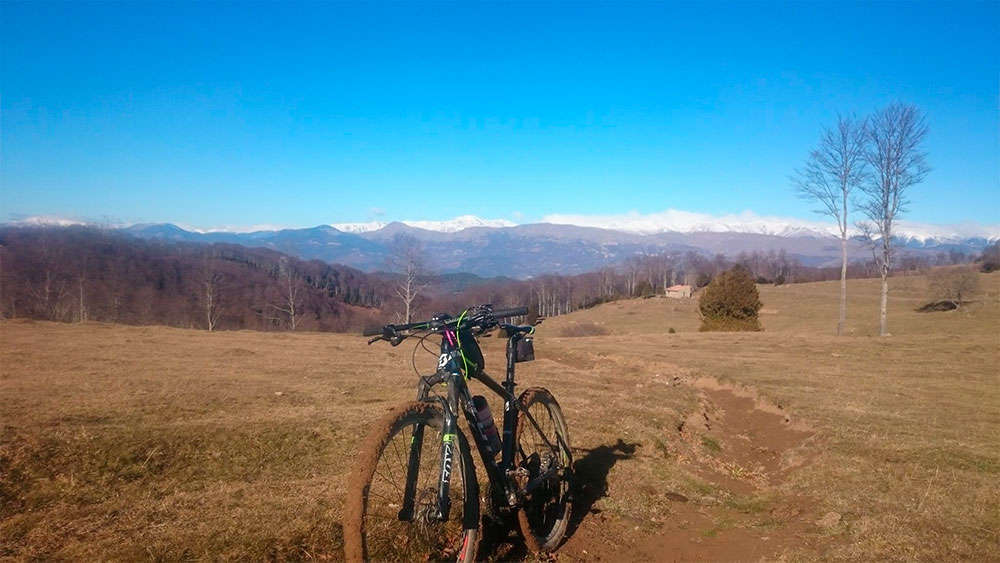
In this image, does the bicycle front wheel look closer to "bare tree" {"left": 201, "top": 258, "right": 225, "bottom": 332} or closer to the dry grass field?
the dry grass field

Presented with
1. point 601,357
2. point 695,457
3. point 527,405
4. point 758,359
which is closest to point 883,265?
point 758,359

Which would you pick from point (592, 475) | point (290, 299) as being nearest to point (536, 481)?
point (592, 475)

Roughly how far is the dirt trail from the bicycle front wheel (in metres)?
1.89

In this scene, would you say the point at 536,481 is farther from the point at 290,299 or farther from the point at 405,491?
the point at 290,299

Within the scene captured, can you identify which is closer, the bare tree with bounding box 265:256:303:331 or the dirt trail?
the dirt trail

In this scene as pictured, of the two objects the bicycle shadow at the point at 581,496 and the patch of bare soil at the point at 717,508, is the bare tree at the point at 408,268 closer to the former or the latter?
the patch of bare soil at the point at 717,508

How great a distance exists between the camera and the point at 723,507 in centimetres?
758

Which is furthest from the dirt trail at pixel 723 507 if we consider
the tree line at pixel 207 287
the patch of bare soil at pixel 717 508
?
the tree line at pixel 207 287

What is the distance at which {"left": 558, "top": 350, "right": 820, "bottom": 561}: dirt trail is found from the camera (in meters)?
5.94

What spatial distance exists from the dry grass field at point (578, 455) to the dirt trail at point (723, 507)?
4 centimetres

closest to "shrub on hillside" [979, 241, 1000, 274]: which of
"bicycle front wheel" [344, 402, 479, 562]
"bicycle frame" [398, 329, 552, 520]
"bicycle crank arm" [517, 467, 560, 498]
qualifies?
"bicycle crank arm" [517, 467, 560, 498]

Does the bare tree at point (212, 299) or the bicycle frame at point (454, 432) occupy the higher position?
the bicycle frame at point (454, 432)

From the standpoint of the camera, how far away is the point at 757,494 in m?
8.40

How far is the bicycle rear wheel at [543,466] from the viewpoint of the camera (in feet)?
18.0
